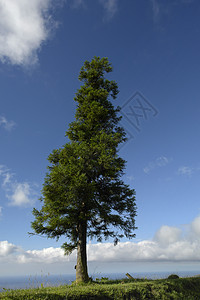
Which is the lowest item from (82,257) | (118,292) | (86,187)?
(118,292)

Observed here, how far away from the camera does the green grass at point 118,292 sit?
7.75 m

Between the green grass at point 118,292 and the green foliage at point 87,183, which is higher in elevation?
the green foliage at point 87,183

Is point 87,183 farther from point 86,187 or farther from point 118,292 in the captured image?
point 118,292

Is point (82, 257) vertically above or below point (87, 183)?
below

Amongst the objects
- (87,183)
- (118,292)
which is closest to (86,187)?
(87,183)

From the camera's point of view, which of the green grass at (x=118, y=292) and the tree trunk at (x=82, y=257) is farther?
the tree trunk at (x=82, y=257)

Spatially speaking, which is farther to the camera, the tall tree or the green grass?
the tall tree

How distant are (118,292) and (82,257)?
13.3ft

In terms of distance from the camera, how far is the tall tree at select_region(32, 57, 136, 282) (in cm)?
1292

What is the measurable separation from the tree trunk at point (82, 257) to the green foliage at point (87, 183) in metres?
0.40

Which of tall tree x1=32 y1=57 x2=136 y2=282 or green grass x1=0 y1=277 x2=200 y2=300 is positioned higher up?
tall tree x1=32 y1=57 x2=136 y2=282

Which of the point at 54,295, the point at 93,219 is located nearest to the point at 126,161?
the point at 93,219

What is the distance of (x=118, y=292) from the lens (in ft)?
30.7

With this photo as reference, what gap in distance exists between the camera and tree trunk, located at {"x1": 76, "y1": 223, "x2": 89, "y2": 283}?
12.4m
